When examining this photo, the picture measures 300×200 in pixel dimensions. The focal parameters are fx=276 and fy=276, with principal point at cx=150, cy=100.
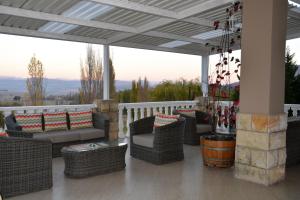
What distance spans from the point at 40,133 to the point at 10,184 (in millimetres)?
1892

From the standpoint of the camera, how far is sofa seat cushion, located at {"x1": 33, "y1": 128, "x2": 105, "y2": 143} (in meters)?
5.03

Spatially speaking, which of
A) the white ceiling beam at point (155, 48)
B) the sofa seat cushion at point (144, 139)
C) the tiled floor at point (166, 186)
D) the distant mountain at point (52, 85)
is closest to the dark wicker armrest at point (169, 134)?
the sofa seat cushion at point (144, 139)

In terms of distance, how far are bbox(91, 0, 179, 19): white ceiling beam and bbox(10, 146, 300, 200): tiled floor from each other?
2.79 m

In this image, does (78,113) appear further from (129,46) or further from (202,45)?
(202,45)

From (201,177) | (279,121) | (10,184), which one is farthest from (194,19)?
(10,184)

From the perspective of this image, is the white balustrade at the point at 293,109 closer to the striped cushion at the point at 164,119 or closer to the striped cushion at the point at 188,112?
the striped cushion at the point at 188,112

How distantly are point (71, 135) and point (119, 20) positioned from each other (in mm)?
2674

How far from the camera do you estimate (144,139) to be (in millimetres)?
5066

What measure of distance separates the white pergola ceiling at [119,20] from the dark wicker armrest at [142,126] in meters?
→ 2.08

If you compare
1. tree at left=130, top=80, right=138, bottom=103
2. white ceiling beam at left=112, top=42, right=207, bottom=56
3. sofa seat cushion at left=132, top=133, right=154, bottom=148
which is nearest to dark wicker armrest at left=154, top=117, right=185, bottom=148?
sofa seat cushion at left=132, top=133, right=154, bottom=148

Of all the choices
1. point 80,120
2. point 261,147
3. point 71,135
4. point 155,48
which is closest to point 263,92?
point 261,147

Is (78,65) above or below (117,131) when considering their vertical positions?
above

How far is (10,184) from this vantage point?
3.35 metres

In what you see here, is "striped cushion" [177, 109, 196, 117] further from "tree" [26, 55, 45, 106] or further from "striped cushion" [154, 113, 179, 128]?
"tree" [26, 55, 45, 106]
